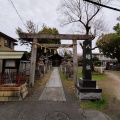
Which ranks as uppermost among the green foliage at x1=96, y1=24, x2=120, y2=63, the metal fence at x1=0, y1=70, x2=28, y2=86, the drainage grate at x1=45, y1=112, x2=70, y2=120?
the green foliage at x1=96, y1=24, x2=120, y2=63

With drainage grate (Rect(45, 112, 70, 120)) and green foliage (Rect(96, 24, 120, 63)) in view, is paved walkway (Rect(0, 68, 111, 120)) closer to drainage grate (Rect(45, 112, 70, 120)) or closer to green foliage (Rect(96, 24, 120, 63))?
drainage grate (Rect(45, 112, 70, 120))

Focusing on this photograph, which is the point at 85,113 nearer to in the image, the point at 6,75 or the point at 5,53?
the point at 6,75

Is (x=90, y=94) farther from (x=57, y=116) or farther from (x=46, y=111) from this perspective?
(x=57, y=116)

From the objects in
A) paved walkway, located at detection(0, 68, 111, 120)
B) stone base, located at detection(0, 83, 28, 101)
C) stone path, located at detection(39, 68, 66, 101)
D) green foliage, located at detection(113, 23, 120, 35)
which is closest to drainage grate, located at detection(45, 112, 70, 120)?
paved walkway, located at detection(0, 68, 111, 120)

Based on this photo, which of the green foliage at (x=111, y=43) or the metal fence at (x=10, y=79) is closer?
the metal fence at (x=10, y=79)

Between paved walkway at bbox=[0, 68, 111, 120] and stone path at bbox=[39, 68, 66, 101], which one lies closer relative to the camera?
paved walkway at bbox=[0, 68, 111, 120]

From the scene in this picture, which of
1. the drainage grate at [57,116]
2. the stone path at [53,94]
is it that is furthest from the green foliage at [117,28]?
the drainage grate at [57,116]

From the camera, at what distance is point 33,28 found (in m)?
29.1

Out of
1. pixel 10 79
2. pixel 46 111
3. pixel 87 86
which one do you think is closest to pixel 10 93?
pixel 10 79

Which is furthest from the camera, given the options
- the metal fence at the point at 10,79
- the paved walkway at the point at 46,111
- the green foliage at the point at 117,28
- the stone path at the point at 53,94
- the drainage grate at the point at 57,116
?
the green foliage at the point at 117,28

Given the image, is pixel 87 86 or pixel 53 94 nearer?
pixel 87 86

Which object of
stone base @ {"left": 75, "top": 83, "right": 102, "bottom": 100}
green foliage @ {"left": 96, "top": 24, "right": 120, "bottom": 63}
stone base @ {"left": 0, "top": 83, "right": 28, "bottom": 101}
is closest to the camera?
stone base @ {"left": 0, "top": 83, "right": 28, "bottom": 101}

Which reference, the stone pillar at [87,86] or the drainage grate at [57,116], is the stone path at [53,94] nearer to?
the stone pillar at [87,86]

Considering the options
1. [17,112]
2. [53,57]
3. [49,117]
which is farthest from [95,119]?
[53,57]
